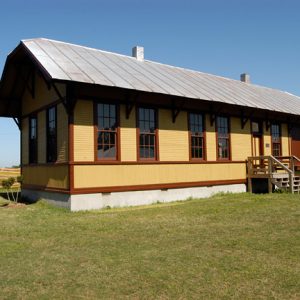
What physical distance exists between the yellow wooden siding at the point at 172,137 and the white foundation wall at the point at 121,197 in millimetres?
1419

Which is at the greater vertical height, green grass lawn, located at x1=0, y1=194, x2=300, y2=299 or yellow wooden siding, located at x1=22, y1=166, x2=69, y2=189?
yellow wooden siding, located at x1=22, y1=166, x2=69, y2=189

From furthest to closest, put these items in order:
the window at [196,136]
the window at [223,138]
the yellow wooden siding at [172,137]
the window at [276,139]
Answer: the window at [276,139] < the window at [223,138] < the window at [196,136] < the yellow wooden siding at [172,137]

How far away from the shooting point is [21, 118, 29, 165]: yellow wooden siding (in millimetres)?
18562

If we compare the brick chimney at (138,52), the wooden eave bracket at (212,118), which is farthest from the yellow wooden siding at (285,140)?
the brick chimney at (138,52)

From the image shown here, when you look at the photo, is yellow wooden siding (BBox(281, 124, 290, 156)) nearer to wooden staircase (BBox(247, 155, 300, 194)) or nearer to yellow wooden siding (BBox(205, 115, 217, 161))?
wooden staircase (BBox(247, 155, 300, 194))

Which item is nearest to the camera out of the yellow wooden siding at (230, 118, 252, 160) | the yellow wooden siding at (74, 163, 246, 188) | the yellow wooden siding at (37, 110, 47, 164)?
the yellow wooden siding at (74, 163, 246, 188)

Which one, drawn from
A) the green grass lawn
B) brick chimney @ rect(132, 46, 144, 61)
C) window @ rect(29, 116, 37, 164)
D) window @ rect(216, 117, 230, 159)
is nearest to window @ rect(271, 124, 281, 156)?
window @ rect(216, 117, 230, 159)

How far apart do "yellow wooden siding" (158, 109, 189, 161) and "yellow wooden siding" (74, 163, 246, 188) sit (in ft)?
1.34

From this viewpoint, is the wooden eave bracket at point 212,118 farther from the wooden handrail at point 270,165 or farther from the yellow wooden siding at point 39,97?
the yellow wooden siding at point 39,97

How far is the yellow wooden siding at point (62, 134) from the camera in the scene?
45.7ft

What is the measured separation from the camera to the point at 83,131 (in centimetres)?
1377

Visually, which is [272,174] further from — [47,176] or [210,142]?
[47,176]

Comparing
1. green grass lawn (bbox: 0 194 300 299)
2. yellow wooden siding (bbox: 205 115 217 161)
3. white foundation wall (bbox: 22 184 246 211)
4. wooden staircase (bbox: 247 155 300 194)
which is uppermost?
yellow wooden siding (bbox: 205 115 217 161)

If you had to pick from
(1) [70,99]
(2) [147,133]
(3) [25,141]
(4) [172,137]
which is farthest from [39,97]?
(4) [172,137]
